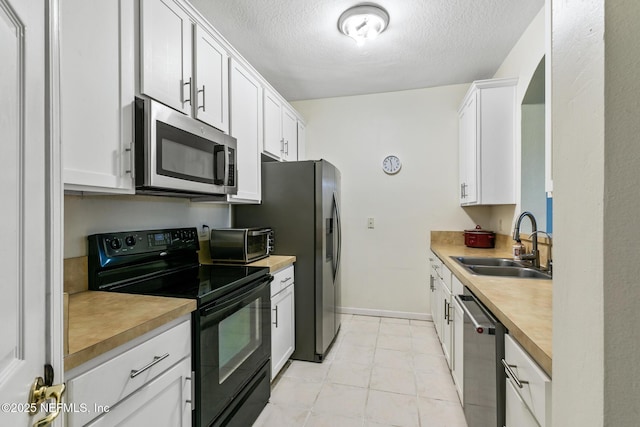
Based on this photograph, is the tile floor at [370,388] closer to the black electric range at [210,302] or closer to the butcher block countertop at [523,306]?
the black electric range at [210,302]

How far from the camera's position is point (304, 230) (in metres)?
2.40

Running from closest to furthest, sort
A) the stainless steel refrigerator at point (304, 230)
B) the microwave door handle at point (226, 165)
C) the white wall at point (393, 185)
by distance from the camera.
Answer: the microwave door handle at point (226, 165), the stainless steel refrigerator at point (304, 230), the white wall at point (393, 185)

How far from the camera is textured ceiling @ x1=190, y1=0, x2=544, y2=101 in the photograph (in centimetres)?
197

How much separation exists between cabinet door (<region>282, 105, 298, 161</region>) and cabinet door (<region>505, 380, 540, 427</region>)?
8.14 ft

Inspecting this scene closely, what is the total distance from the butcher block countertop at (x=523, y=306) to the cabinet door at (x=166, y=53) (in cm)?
172

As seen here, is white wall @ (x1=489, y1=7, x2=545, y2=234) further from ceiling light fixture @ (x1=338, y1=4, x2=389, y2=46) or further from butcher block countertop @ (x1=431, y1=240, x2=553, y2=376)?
butcher block countertop @ (x1=431, y1=240, x2=553, y2=376)

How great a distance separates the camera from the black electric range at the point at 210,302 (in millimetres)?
1284

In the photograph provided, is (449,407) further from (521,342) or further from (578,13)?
(578,13)

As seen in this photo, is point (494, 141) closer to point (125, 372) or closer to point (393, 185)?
point (393, 185)

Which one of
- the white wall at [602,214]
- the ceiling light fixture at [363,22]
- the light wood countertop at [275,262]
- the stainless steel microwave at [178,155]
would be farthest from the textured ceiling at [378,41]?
the white wall at [602,214]

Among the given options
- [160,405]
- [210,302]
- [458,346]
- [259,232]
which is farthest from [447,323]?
[160,405]

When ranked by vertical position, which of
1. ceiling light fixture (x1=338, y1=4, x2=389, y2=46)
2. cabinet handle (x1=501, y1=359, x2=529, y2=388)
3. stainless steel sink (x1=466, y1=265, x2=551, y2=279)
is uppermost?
ceiling light fixture (x1=338, y1=4, x2=389, y2=46)

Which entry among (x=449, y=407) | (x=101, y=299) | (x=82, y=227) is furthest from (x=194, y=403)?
(x=449, y=407)

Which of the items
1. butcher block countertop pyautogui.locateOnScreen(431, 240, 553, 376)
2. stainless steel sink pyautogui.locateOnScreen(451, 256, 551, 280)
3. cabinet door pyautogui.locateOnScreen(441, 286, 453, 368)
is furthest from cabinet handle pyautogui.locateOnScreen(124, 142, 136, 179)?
cabinet door pyautogui.locateOnScreen(441, 286, 453, 368)
